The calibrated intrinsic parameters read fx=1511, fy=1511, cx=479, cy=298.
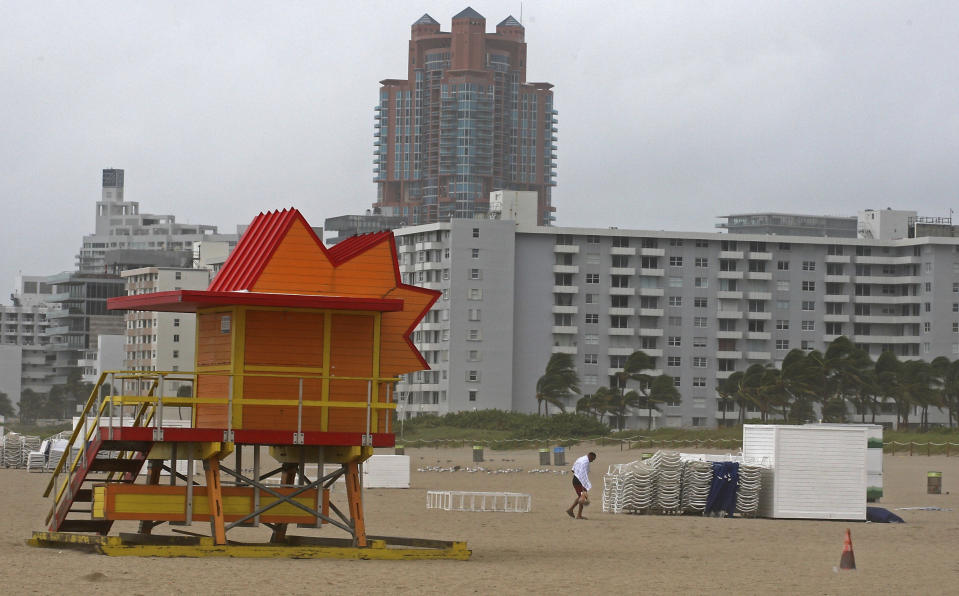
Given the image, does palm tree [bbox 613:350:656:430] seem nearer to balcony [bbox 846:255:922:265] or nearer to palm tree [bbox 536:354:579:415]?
palm tree [bbox 536:354:579:415]

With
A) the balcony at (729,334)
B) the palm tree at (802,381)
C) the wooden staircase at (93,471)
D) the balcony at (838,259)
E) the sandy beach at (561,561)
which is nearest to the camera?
the sandy beach at (561,561)

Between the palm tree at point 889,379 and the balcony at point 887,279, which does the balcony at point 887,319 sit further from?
the palm tree at point 889,379

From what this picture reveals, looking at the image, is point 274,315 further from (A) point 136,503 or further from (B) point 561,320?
(B) point 561,320

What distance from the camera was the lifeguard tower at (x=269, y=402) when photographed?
23766 millimetres

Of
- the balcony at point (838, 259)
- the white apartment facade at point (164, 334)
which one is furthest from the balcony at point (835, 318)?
the white apartment facade at point (164, 334)

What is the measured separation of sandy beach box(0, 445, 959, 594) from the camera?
2067 cm

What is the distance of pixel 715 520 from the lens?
36.8 meters

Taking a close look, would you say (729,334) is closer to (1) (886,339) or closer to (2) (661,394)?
(1) (886,339)

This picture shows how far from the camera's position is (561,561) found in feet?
84.8

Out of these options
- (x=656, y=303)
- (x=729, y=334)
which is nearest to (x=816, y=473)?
Result: (x=656, y=303)

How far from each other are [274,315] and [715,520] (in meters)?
16.2

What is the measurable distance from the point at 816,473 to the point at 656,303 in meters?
104

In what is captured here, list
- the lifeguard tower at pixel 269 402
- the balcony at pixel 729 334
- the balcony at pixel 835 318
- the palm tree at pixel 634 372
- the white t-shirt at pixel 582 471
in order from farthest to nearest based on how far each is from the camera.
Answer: the balcony at pixel 835 318 → the balcony at pixel 729 334 → the palm tree at pixel 634 372 → the white t-shirt at pixel 582 471 → the lifeguard tower at pixel 269 402

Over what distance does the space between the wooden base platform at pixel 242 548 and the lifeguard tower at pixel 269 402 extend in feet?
0.10
